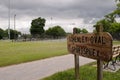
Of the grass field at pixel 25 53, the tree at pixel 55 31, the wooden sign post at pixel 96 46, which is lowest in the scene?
the grass field at pixel 25 53

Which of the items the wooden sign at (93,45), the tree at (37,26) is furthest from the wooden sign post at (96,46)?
the tree at (37,26)

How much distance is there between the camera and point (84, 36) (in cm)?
691

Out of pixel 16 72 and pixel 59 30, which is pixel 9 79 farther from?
pixel 59 30

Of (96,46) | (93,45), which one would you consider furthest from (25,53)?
(96,46)

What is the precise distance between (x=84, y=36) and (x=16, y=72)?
565 centimetres

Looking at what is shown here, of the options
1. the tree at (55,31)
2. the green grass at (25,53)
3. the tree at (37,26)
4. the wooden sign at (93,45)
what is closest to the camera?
the wooden sign at (93,45)

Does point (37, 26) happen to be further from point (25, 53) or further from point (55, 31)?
point (25, 53)

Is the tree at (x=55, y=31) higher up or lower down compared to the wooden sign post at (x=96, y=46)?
higher up

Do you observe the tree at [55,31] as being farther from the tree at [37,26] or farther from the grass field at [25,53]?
the grass field at [25,53]

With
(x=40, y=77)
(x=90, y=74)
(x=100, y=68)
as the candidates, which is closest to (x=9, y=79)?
(x=40, y=77)

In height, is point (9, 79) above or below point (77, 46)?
below

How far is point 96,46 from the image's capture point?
244 inches

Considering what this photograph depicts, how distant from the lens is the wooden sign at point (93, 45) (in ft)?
18.7

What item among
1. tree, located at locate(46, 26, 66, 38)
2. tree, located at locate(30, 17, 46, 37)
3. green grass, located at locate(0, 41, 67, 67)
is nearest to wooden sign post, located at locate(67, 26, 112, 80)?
green grass, located at locate(0, 41, 67, 67)
